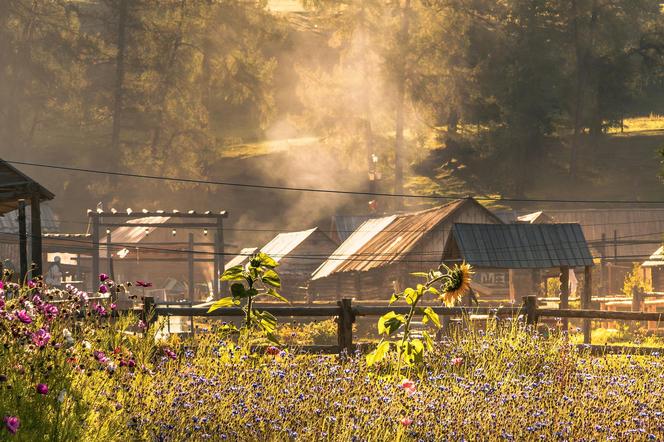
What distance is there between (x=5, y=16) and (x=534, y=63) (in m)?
40.0

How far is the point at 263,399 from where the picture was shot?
8.61m

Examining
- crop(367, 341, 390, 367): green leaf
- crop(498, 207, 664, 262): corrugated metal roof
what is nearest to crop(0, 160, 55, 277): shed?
crop(367, 341, 390, 367): green leaf

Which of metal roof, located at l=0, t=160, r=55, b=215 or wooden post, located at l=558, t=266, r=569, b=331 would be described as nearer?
metal roof, located at l=0, t=160, r=55, b=215

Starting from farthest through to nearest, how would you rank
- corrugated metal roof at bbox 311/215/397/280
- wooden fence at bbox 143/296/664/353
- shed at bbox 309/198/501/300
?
1. corrugated metal roof at bbox 311/215/397/280
2. shed at bbox 309/198/501/300
3. wooden fence at bbox 143/296/664/353

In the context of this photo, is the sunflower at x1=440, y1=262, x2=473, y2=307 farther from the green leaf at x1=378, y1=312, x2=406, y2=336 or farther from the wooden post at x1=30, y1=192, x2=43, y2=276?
the wooden post at x1=30, y1=192, x2=43, y2=276

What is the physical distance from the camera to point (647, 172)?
77375 millimetres

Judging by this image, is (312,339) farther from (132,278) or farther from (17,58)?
(17,58)

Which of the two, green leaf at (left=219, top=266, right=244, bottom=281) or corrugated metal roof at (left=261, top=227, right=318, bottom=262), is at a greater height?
corrugated metal roof at (left=261, top=227, right=318, bottom=262)

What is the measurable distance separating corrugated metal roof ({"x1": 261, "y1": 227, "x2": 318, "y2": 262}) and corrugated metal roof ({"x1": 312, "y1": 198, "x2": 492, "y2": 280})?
281 centimetres

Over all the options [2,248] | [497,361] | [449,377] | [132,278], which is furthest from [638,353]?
[132,278]

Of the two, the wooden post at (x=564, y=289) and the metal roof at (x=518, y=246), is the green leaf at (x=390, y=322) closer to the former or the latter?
the metal roof at (x=518, y=246)

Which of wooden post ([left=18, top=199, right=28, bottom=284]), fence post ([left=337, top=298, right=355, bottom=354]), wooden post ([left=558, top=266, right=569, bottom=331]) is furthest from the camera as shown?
wooden post ([left=558, top=266, right=569, bottom=331])

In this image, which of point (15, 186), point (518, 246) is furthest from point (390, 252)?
point (15, 186)

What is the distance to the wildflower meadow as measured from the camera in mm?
7633
